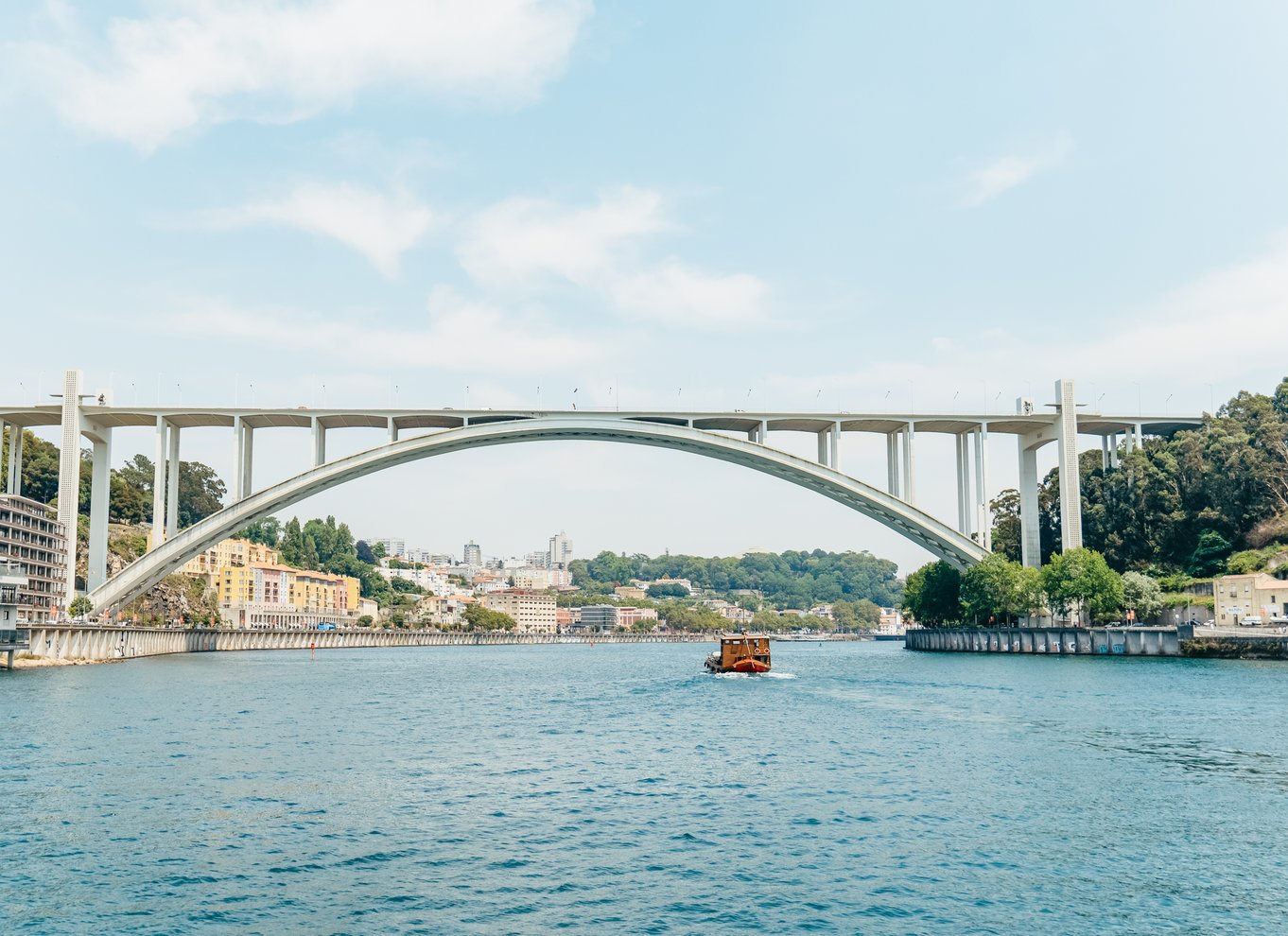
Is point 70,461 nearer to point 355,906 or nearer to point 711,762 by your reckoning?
point 711,762

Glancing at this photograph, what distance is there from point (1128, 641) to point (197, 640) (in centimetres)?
7120

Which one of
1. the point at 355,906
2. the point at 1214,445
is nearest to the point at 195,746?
the point at 355,906

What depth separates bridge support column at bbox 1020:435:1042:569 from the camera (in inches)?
2982

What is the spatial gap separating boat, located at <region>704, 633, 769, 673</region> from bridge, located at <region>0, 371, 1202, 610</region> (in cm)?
1271

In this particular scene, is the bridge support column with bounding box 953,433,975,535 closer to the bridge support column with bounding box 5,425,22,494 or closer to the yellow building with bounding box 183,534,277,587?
the bridge support column with bounding box 5,425,22,494

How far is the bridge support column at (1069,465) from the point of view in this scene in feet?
240

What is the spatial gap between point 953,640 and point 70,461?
63092 millimetres

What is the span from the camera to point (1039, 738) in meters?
30.3

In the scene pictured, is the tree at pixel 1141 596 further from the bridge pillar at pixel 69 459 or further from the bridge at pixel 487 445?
the bridge pillar at pixel 69 459

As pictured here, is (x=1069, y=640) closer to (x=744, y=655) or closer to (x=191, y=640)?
(x=744, y=655)

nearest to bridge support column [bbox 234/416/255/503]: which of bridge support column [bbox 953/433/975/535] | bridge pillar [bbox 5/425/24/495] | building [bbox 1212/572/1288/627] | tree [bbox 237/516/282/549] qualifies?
bridge pillar [bbox 5/425/24/495]

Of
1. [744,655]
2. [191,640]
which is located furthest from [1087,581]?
[191,640]

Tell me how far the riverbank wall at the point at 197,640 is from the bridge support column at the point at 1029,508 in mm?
58135

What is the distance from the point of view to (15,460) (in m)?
71.2
